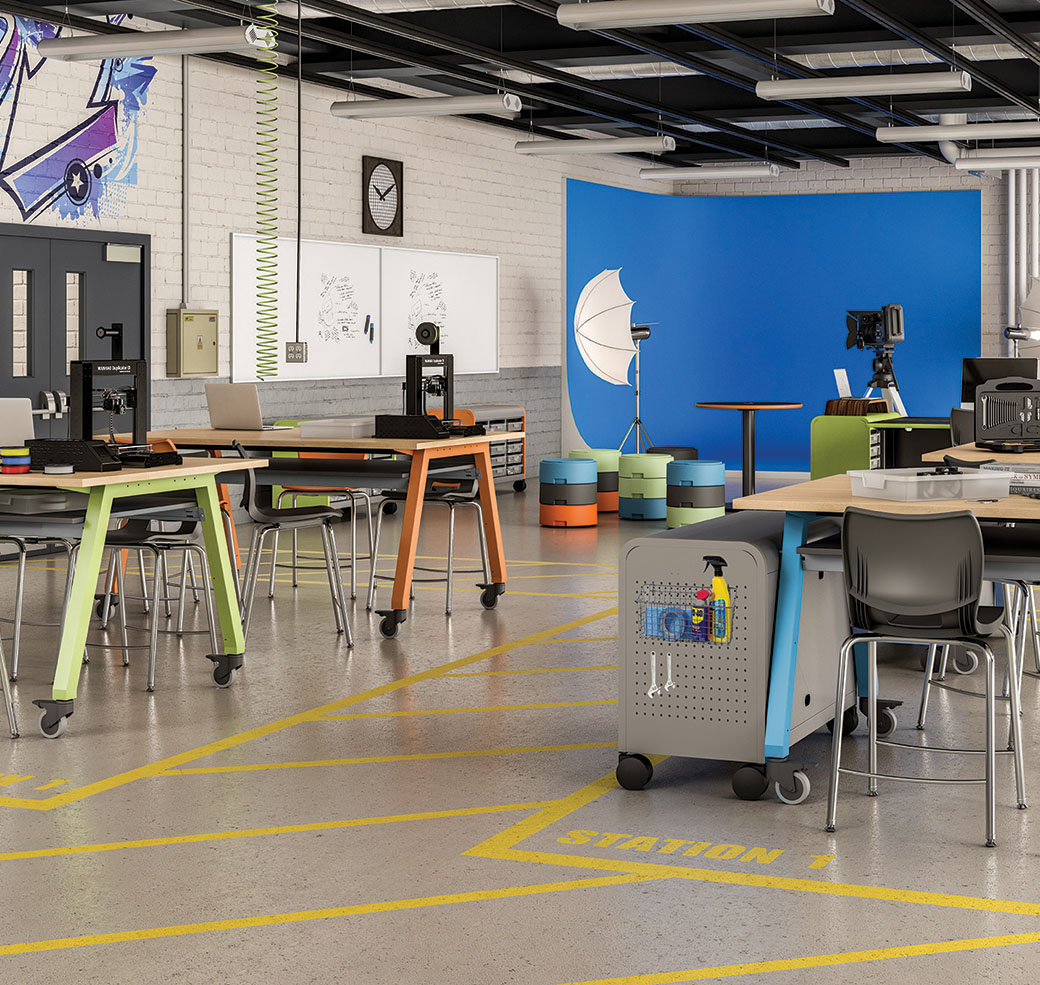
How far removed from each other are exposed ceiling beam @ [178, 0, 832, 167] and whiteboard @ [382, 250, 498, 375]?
1.76m

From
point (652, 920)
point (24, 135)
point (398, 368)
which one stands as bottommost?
point (652, 920)

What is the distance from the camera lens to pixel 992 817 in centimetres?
369

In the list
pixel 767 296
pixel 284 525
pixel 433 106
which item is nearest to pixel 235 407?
pixel 284 525

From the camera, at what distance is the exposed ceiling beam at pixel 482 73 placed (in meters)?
8.37

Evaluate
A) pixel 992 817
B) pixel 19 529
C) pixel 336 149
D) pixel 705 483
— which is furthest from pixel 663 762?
pixel 336 149

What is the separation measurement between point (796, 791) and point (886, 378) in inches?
291

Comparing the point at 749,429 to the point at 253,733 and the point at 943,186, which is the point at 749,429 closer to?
the point at 943,186

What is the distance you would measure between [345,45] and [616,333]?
421 centimetres

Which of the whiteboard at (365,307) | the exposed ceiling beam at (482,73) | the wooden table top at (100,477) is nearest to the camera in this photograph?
the wooden table top at (100,477)

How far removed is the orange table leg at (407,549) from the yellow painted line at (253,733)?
52 cm

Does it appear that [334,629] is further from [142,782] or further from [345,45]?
[345,45]

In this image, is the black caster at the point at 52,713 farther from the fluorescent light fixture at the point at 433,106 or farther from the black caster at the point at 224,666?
the fluorescent light fixture at the point at 433,106

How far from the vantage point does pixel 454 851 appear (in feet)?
12.0

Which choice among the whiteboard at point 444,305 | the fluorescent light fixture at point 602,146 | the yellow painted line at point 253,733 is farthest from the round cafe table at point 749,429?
the yellow painted line at point 253,733
